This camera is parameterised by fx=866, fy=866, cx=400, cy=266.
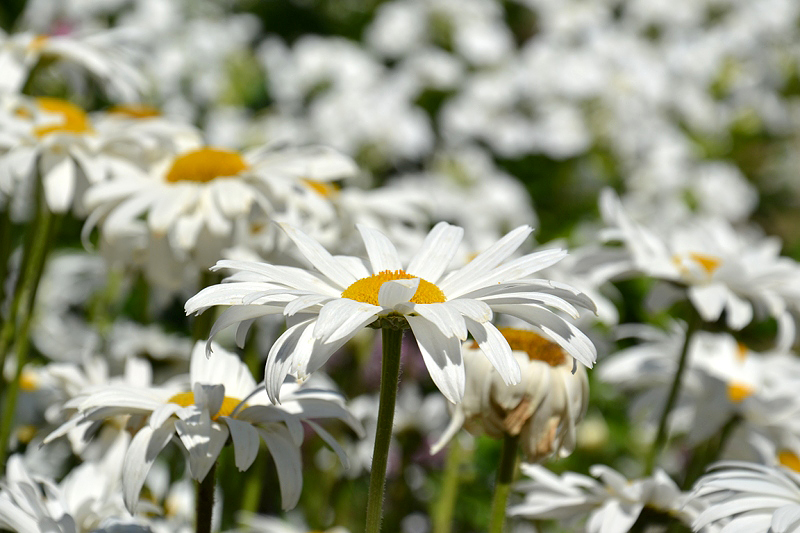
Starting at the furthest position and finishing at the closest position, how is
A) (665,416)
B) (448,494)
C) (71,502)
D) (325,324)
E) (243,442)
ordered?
(448,494) < (665,416) < (71,502) < (243,442) < (325,324)

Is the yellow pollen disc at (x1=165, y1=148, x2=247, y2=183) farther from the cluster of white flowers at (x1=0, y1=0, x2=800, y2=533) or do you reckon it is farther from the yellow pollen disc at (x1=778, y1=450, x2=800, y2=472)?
the yellow pollen disc at (x1=778, y1=450, x2=800, y2=472)

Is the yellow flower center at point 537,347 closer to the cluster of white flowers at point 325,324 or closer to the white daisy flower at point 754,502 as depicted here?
the cluster of white flowers at point 325,324

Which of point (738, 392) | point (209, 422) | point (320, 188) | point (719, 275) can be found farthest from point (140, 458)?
point (738, 392)

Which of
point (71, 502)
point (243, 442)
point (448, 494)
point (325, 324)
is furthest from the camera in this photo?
point (448, 494)

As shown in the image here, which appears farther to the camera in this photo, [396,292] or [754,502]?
[754,502]

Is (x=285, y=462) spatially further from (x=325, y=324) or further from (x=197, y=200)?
(x=197, y=200)

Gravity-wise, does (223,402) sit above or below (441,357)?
below

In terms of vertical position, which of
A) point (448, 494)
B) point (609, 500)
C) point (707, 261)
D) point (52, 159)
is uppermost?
point (52, 159)
